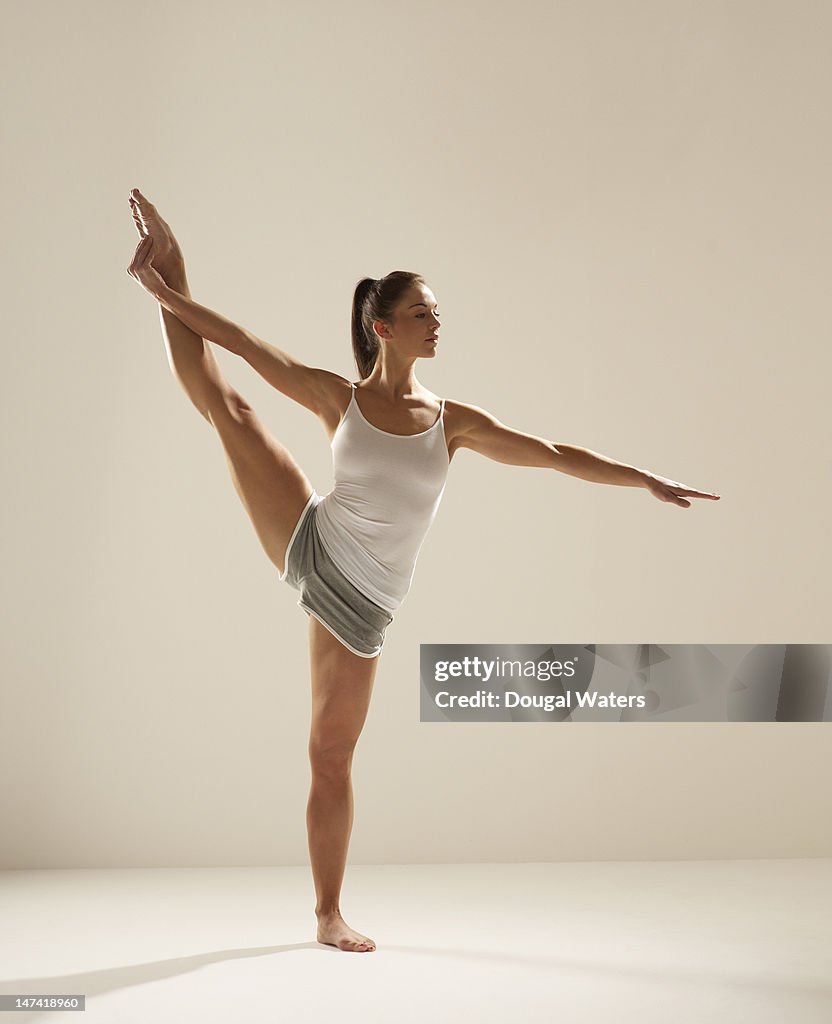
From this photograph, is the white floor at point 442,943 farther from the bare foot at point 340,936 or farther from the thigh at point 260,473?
the thigh at point 260,473

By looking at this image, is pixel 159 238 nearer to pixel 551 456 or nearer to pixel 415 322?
pixel 415 322

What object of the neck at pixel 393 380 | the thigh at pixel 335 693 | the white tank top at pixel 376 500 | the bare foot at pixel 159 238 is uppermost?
the bare foot at pixel 159 238

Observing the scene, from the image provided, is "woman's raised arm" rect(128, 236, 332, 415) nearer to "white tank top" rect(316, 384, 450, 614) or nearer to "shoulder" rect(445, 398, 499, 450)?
"white tank top" rect(316, 384, 450, 614)

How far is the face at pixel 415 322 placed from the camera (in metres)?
2.58

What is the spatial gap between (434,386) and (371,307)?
1094mm

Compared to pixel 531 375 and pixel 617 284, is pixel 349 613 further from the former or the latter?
pixel 617 284

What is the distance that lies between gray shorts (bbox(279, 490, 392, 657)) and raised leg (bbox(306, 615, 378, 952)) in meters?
0.03

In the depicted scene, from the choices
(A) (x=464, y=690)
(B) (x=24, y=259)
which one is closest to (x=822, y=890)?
(A) (x=464, y=690)

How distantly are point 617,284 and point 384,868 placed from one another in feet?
6.77

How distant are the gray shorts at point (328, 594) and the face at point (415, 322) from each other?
459 millimetres

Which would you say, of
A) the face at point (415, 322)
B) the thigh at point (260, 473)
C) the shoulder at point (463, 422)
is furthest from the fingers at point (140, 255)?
the shoulder at point (463, 422)

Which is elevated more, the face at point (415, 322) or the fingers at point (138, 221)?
the fingers at point (138, 221)

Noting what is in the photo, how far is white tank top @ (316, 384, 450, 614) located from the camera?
256 centimetres

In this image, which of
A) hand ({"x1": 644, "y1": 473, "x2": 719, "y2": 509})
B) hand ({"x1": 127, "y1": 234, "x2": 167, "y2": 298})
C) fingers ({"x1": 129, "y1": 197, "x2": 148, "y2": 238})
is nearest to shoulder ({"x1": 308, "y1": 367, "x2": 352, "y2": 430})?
hand ({"x1": 127, "y1": 234, "x2": 167, "y2": 298})
